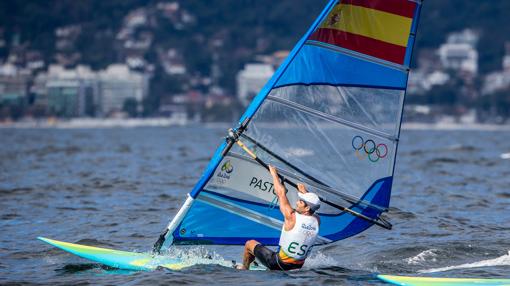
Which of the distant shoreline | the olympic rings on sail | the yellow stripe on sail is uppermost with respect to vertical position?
the yellow stripe on sail

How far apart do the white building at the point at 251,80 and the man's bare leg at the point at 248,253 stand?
130475 millimetres

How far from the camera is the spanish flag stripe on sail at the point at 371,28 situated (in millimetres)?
12211

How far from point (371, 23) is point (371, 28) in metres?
0.06

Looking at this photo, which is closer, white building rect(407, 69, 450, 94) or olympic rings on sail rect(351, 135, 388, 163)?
olympic rings on sail rect(351, 135, 388, 163)

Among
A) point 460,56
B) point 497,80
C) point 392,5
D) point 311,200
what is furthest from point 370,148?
point 460,56

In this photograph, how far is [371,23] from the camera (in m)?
12.3

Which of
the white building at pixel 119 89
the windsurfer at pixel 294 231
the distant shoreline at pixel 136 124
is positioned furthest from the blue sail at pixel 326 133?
the white building at pixel 119 89

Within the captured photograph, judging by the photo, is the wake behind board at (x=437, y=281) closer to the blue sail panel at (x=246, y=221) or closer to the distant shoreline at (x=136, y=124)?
the blue sail panel at (x=246, y=221)

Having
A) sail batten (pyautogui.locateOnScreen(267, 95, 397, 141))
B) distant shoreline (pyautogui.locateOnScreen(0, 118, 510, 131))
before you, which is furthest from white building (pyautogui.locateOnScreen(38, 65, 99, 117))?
sail batten (pyautogui.locateOnScreen(267, 95, 397, 141))

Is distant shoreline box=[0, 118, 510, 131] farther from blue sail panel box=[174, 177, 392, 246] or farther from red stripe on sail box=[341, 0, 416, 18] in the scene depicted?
red stripe on sail box=[341, 0, 416, 18]

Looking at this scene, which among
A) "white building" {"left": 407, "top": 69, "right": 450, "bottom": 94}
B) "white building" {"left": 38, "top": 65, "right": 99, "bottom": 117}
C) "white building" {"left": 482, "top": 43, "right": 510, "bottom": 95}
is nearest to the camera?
"white building" {"left": 38, "top": 65, "right": 99, "bottom": 117}

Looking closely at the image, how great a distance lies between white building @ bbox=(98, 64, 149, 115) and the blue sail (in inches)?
5122

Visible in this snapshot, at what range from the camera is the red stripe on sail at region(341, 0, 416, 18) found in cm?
1217

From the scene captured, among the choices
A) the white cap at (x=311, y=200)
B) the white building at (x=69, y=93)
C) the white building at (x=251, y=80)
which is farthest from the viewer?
the white building at (x=251, y=80)
